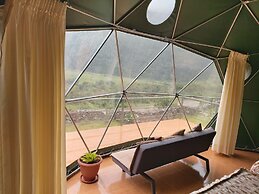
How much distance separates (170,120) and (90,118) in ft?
7.74

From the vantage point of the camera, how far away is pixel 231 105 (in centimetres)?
521

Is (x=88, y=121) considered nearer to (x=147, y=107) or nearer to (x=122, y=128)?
(x=122, y=128)

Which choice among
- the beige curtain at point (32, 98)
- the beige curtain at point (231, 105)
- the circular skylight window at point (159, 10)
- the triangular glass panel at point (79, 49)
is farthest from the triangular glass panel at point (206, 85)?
the beige curtain at point (32, 98)

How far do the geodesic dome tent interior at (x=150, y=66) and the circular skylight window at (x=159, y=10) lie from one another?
2.9 inches

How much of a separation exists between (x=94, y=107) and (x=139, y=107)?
49.6 inches

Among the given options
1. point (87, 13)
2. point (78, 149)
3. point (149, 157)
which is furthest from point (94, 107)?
point (87, 13)

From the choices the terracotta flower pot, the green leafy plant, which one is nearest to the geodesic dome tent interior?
the green leafy plant

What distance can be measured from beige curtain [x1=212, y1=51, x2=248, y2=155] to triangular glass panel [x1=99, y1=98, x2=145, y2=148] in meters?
2.03

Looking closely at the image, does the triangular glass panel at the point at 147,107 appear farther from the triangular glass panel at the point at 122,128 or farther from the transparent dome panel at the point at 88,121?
the transparent dome panel at the point at 88,121

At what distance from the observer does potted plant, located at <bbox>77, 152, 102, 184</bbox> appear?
372 centimetres

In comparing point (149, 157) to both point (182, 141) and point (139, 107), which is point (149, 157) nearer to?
point (182, 141)

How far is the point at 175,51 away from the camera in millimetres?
4934

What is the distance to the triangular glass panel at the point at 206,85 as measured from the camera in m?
5.70

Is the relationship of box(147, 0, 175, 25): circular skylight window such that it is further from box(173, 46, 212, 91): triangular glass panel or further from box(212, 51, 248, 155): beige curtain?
box(212, 51, 248, 155): beige curtain
